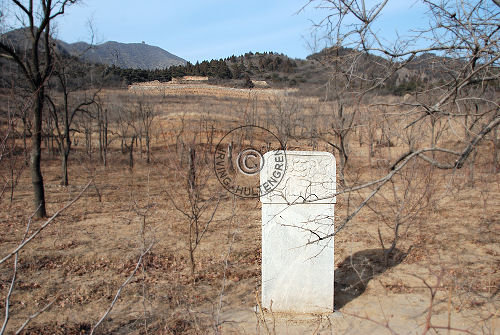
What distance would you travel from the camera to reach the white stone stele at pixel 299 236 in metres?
4.14

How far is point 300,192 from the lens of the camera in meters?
4.04

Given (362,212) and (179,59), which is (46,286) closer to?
(179,59)

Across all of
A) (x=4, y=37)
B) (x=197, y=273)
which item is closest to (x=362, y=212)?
(x=197, y=273)

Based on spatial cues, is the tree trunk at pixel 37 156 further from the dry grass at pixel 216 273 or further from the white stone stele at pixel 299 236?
the white stone stele at pixel 299 236

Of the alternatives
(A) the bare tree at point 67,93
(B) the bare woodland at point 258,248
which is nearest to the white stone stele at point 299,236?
(B) the bare woodland at point 258,248

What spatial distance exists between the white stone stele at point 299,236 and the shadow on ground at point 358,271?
0.39 metres

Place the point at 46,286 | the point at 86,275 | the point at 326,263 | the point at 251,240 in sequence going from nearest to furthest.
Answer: the point at 326,263 < the point at 46,286 < the point at 86,275 < the point at 251,240

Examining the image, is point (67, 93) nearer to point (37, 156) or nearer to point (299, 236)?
point (37, 156)

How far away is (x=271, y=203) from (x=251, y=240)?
138 inches

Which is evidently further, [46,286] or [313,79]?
[313,79]

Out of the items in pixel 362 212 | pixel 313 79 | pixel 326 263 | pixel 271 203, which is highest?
pixel 313 79

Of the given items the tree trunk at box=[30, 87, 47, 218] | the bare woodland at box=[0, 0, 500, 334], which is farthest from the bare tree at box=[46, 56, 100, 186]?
the tree trunk at box=[30, 87, 47, 218]

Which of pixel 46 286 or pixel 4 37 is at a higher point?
pixel 4 37

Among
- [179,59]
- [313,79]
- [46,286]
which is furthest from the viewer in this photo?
[313,79]
